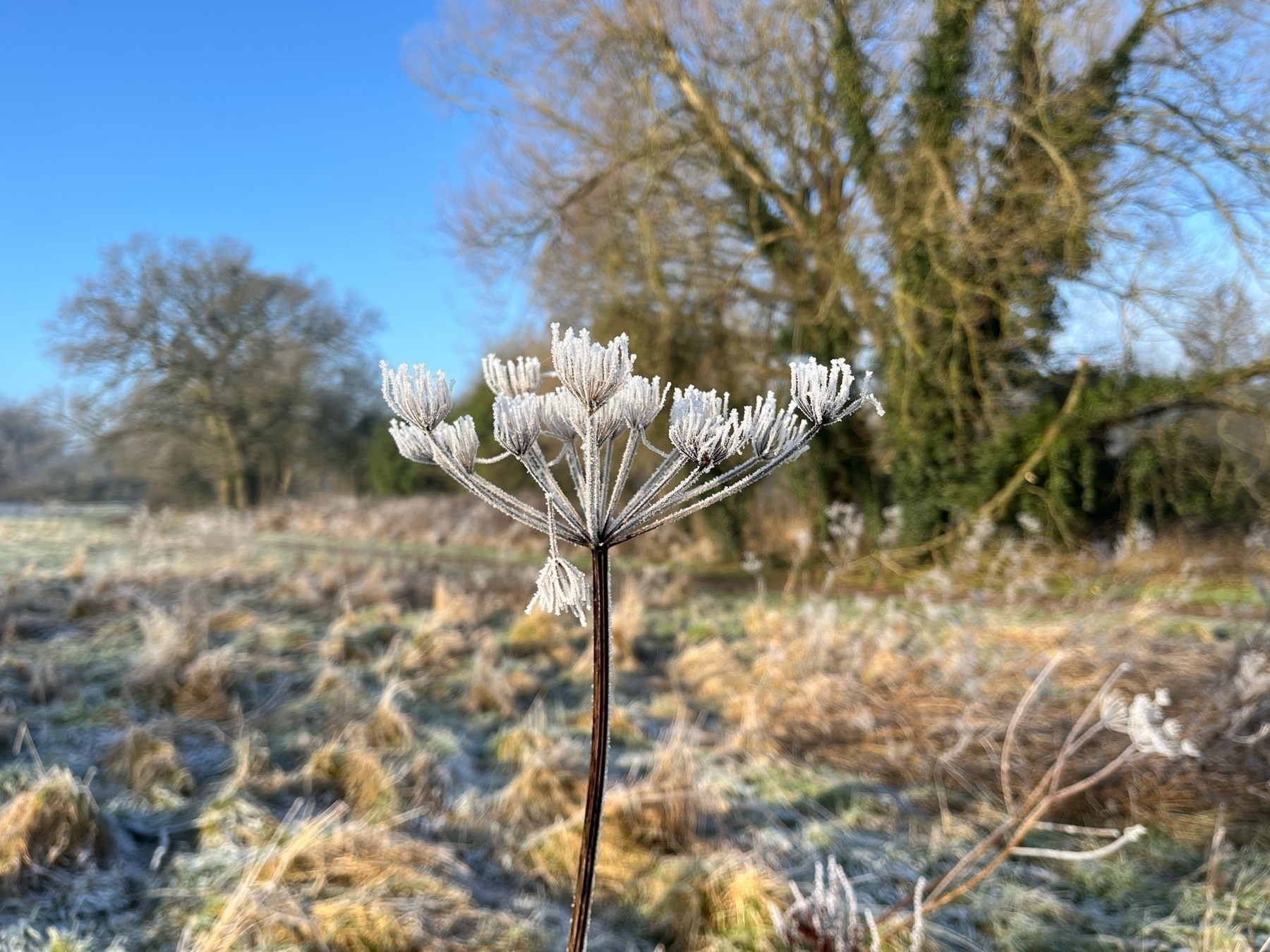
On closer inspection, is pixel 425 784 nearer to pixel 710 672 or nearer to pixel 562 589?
pixel 710 672

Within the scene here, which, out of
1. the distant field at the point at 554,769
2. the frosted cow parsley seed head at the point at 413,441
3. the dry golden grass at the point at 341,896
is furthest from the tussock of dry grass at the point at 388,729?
the frosted cow parsley seed head at the point at 413,441

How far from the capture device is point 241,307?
16281 mm

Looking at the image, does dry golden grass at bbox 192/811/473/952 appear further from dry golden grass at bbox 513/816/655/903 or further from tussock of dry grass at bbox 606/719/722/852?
tussock of dry grass at bbox 606/719/722/852

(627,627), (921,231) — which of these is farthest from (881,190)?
(627,627)

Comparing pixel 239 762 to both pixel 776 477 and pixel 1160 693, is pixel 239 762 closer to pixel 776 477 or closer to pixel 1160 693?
pixel 1160 693

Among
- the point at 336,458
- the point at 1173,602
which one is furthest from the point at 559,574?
the point at 336,458

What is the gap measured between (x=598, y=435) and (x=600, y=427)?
11 mm

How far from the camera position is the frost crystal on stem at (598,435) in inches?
38.2

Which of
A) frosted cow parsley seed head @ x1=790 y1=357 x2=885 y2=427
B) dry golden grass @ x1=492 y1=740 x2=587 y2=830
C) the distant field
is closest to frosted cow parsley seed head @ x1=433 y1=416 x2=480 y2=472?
frosted cow parsley seed head @ x1=790 y1=357 x2=885 y2=427

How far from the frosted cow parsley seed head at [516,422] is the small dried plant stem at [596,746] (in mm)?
173

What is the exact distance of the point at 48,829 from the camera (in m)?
2.58

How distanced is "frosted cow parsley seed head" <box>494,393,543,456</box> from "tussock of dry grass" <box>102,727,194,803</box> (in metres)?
2.97

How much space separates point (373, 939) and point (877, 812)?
2289 millimetres

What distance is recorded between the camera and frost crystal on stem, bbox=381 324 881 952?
0.97 m
